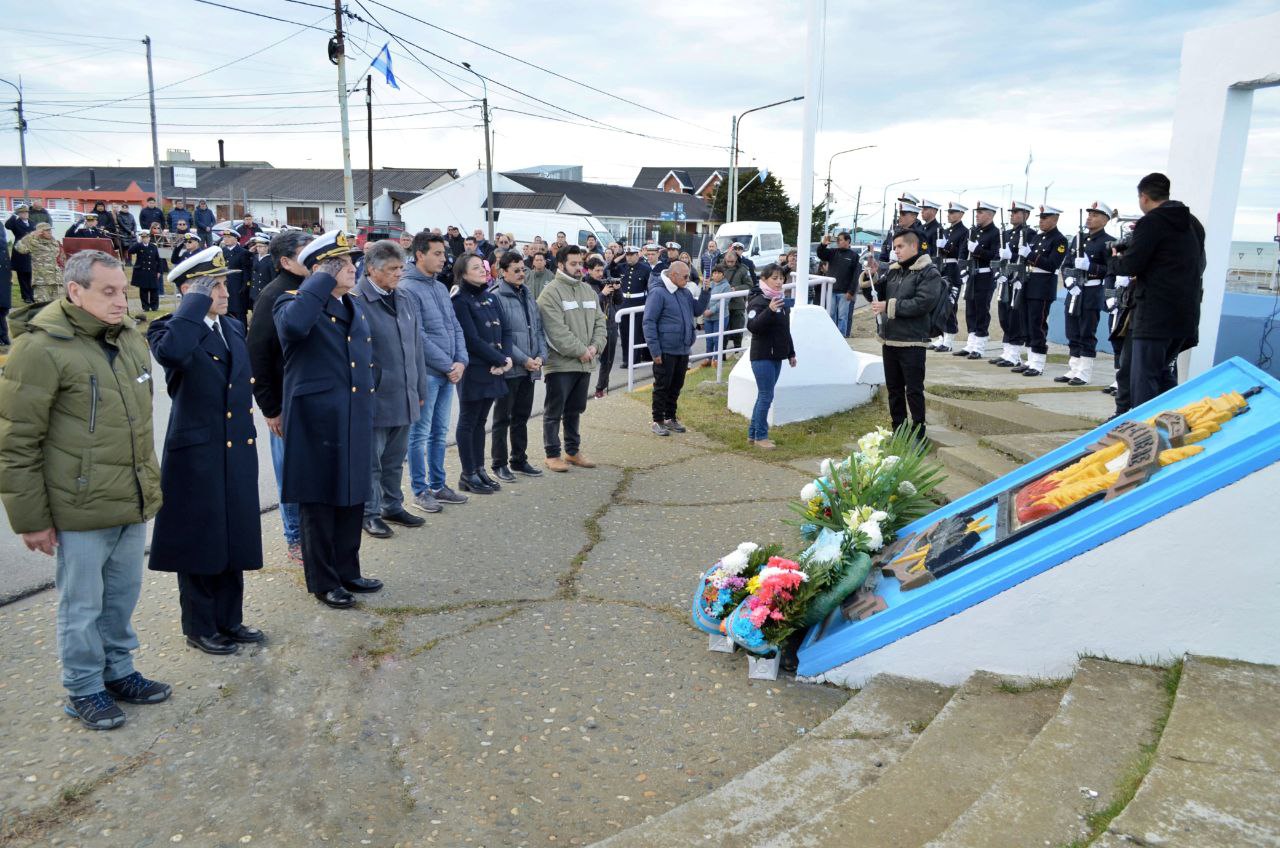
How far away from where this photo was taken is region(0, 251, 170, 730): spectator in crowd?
329 centimetres

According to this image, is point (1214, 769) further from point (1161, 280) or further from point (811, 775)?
point (1161, 280)

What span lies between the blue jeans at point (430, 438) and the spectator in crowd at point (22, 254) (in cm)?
1266

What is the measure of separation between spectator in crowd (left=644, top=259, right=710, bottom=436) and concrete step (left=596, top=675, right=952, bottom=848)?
18.2 feet

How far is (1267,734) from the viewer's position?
286cm

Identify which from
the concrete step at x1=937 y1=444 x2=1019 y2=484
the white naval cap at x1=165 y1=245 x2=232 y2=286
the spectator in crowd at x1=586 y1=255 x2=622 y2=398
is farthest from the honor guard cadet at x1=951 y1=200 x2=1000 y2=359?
the white naval cap at x1=165 y1=245 x2=232 y2=286

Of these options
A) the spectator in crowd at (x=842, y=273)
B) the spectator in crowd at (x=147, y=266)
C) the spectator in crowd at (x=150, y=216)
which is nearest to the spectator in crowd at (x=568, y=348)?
the spectator in crowd at (x=842, y=273)

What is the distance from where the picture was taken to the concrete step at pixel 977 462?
6.25m

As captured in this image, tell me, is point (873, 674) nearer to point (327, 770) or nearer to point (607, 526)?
point (327, 770)

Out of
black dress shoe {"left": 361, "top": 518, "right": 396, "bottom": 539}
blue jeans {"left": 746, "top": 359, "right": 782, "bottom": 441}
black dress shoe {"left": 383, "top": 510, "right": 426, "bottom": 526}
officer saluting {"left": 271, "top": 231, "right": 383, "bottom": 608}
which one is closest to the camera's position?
officer saluting {"left": 271, "top": 231, "right": 383, "bottom": 608}

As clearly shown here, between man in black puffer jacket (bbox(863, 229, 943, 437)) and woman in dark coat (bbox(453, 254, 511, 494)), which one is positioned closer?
woman in dark coat (bbox(453, 254, 511, 494))

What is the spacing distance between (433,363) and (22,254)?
14702mm

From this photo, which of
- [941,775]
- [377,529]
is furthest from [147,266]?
[941,775]

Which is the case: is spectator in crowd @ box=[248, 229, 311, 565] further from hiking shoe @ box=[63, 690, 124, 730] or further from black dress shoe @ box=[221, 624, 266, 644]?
hiking shoe @ box=[63, 690, 124, 730]

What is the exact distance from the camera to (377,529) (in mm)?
5926
